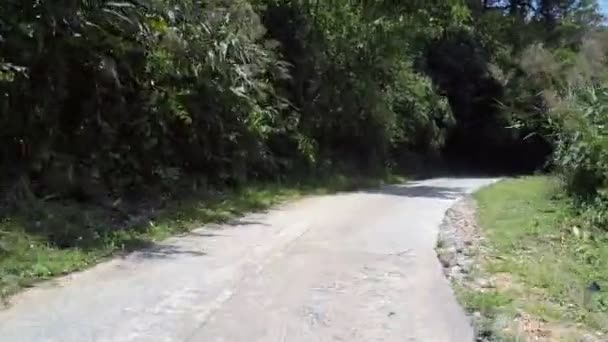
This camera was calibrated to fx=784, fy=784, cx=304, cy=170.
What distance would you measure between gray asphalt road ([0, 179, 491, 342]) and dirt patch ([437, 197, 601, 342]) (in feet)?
0.74

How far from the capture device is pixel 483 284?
362 inches

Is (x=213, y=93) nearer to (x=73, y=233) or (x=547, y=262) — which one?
(x=73, y=233)

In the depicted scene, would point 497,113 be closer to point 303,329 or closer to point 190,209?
point 190,209

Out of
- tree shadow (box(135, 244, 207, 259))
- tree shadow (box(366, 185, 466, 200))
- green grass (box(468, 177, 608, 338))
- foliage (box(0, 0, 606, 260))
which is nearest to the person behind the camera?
green grass (box(468, 177, 608, 338))

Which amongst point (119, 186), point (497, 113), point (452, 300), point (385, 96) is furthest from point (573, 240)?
point (497, 113)

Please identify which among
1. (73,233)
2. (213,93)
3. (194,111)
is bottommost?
(73,233)

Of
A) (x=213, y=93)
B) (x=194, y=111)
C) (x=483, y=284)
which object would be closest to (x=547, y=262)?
(x=483, y=284)

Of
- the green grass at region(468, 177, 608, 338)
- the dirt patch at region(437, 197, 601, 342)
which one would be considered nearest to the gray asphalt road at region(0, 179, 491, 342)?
the dirt patch at region(437, 197, 601, 342)

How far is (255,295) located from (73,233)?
3747mm

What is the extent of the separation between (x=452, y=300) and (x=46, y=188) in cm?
741

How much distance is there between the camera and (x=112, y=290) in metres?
8.29

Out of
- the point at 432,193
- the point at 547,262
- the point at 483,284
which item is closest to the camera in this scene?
the point at 483,284

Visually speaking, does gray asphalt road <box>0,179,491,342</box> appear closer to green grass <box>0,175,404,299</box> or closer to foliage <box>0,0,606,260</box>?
green grass <box>0,175,404,299</box>

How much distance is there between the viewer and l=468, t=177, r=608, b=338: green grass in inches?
314
